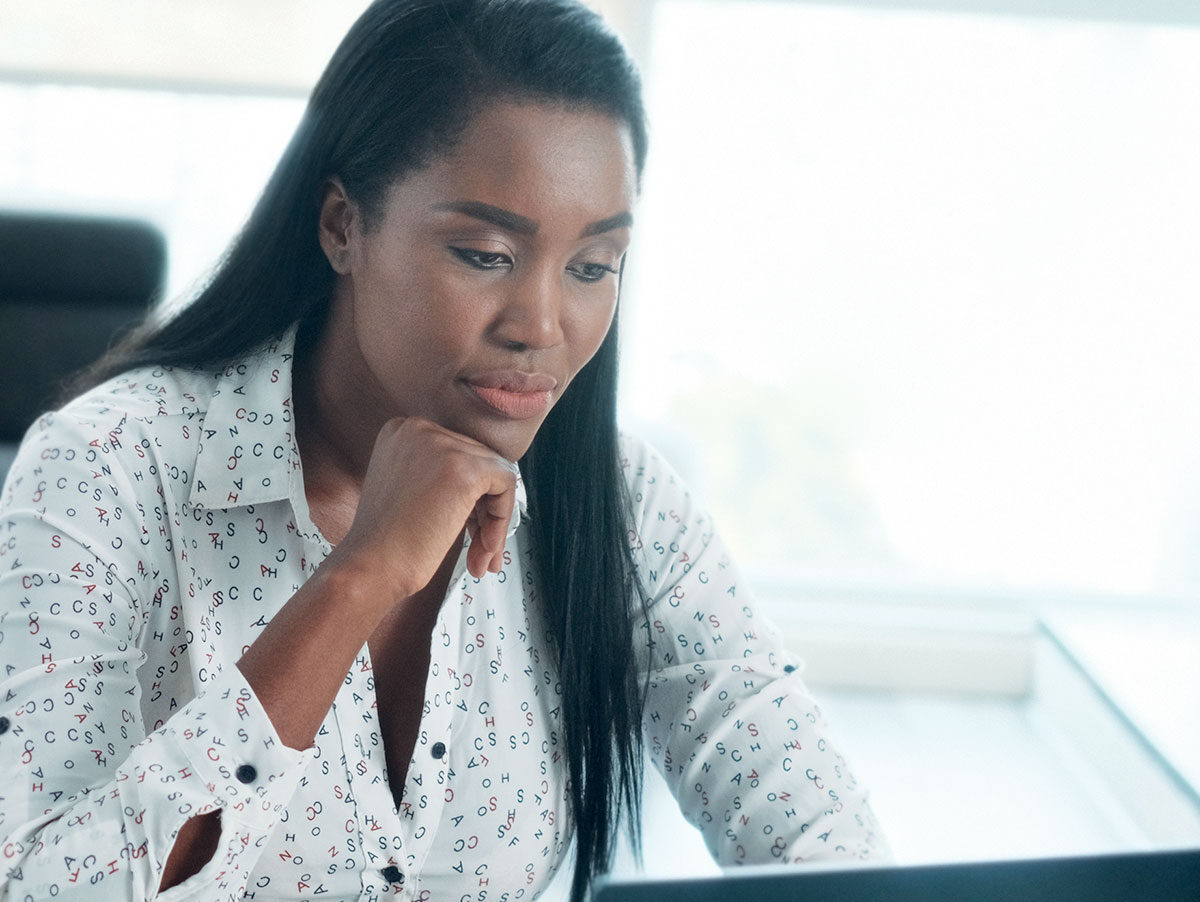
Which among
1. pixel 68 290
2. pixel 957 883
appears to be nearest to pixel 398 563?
pixel 957 883

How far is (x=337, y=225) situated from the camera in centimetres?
116

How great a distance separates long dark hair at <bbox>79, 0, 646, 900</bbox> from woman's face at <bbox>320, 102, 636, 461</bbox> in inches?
1.1

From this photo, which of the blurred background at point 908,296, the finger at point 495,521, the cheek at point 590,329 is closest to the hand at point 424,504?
the finger at point 495,521

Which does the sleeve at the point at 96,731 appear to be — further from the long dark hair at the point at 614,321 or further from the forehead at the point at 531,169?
the forehead at the point at 531,169

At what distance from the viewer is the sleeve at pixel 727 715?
44.0 inches

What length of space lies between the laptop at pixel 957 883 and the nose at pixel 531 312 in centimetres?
60

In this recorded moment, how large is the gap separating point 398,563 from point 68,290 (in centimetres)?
150

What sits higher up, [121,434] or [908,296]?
[121,434]

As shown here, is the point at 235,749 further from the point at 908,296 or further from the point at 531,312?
the point at 908,296

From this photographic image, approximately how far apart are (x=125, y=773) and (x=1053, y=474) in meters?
2.82

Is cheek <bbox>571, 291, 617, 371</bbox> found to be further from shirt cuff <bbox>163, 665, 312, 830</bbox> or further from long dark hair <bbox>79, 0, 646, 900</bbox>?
shirt cuff <bbox>163, 665, 312, 830</bbox>

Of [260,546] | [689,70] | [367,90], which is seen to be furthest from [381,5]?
[689,70]

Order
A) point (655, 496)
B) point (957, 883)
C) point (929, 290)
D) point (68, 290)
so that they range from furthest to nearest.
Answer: point (929, 290), point (68, 290), point (655, 496), point (957, 883)

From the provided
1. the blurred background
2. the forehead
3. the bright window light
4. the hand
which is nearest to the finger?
the hand
